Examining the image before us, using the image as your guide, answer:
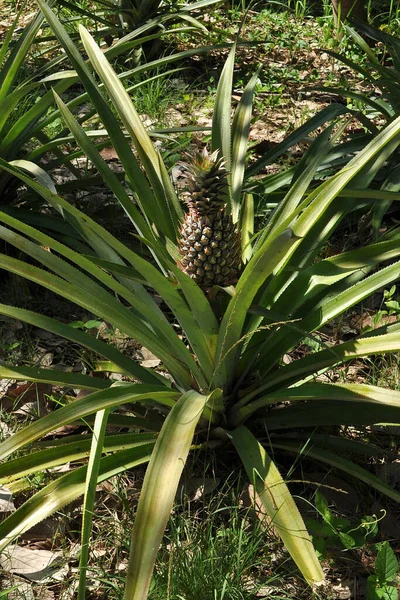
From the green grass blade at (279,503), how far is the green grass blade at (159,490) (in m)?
0.19

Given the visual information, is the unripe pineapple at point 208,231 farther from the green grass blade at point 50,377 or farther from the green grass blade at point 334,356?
the green grass blade at point 50,377

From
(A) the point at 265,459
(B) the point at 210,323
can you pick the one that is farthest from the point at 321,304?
(A) the point at 265,459

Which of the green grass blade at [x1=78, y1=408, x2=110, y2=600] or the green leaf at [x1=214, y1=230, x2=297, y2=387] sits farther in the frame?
the green leaf at [x1=214, y1=230, x2=297, y2=387]

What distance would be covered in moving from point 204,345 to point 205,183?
435 millimetres

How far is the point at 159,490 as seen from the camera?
1733 mm

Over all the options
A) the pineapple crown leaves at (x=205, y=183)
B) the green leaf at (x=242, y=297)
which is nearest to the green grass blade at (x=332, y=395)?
the green leaf at (x=242, y=297)

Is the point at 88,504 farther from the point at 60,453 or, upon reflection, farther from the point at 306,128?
the point at 306,128

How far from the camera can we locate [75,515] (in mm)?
2164

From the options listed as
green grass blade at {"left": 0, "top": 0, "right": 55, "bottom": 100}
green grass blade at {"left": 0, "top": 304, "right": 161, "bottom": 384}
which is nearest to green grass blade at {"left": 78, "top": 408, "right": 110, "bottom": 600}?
green grass blade at {"left": 0, "top": 304, "right": 161, "bottom": 384}

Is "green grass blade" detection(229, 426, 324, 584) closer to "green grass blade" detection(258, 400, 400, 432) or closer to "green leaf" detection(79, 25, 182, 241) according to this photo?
"green grass blade" detection(258, 400, 400, 432)

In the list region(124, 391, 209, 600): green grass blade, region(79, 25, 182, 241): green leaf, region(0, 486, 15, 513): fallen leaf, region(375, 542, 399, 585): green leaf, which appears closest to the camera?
region(124, 391, 209, 600): green grass blade

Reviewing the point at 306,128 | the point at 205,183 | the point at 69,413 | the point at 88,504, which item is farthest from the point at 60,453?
the point at 306,128

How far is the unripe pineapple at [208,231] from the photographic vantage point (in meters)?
2.00

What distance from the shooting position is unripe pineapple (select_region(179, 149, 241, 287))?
2.00 m
